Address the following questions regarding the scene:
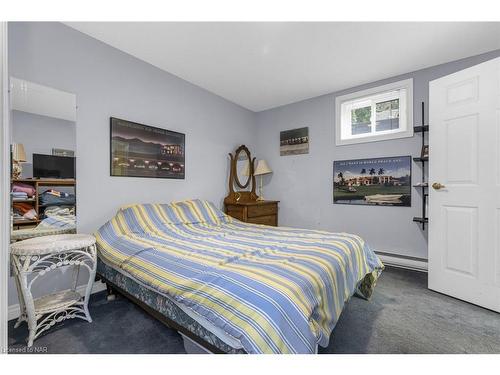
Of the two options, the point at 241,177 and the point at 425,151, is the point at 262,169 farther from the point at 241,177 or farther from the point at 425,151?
the point at 425,151

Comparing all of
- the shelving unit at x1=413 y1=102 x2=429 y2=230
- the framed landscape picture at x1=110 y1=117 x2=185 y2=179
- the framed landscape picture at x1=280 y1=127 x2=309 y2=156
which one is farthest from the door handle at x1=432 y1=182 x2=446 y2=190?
the framed landscape picture at x1=110 y1=117 x2=185 y2=179

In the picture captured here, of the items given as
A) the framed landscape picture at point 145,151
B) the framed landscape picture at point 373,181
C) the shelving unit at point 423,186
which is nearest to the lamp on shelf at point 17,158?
the framed landscape picture at point 145,151

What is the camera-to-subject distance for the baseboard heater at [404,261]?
107 inches

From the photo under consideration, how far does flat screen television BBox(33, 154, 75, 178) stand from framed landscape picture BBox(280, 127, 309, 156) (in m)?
2.95

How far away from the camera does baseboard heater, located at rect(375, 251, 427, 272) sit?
271 centimetres

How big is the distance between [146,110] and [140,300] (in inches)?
79.5

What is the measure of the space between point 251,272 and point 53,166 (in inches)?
75.7

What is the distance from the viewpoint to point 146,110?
2.60m

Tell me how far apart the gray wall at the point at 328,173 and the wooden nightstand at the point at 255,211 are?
1.07 ft

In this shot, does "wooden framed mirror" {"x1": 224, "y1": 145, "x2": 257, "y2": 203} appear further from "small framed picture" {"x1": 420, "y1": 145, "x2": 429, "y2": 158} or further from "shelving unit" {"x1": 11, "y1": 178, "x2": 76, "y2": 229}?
"small framed picture" {"x1": 420, "y1": 145, "x2": 429, "y2": 158}

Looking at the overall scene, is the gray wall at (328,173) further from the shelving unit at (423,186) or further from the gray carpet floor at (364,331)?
the gray carpet floor at (364,331)

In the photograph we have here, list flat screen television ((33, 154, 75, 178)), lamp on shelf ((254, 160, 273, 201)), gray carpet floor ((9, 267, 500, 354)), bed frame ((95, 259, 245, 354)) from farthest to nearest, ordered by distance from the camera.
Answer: lamp on shelf ((254, 160, 273, 201)), flat screen television ((33, 154, 75, 178)), gray carpet floor ((9, 267, 500, 354)), bed frame ((95, 259, 245, 354))
